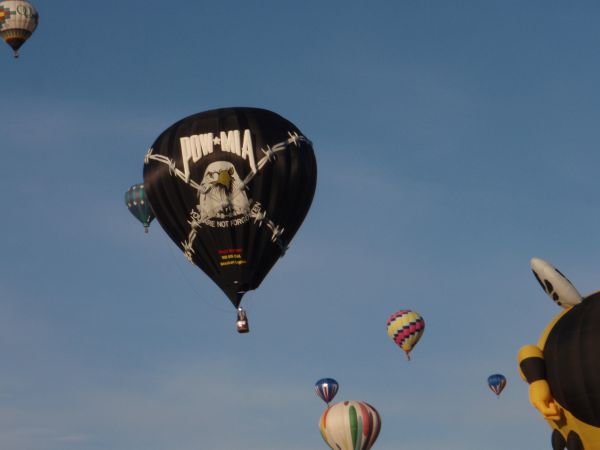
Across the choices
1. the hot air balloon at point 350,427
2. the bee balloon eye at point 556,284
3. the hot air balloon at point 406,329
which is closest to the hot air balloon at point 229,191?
the bee balloon eye at point 556,284

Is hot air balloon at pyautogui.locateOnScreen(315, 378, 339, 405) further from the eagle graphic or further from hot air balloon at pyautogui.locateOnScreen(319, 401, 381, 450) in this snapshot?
the eagle graphic

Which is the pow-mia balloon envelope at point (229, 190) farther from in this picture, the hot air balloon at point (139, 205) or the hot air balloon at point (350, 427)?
the hot air balloon at point (350, 427)

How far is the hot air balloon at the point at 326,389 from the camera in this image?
61.4m

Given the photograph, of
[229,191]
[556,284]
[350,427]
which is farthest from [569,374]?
[350,427]

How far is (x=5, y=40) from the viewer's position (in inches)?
2067

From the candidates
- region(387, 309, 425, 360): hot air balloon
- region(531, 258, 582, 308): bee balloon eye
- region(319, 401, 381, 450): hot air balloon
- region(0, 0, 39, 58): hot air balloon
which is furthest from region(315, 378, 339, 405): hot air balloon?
region(531, 258, 582, 308): bee balloon eye

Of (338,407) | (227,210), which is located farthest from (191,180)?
(338,407)

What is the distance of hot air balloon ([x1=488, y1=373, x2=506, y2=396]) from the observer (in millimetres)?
62438

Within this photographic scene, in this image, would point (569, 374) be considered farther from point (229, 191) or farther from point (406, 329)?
point (406, 329)

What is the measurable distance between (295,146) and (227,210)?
8.95ft

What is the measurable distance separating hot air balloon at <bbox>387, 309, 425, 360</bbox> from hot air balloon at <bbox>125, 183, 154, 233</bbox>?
11.2 metres

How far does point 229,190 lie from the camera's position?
126ft

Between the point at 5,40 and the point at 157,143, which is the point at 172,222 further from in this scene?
the point at 5,40

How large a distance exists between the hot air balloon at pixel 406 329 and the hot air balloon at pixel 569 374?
101 feet
